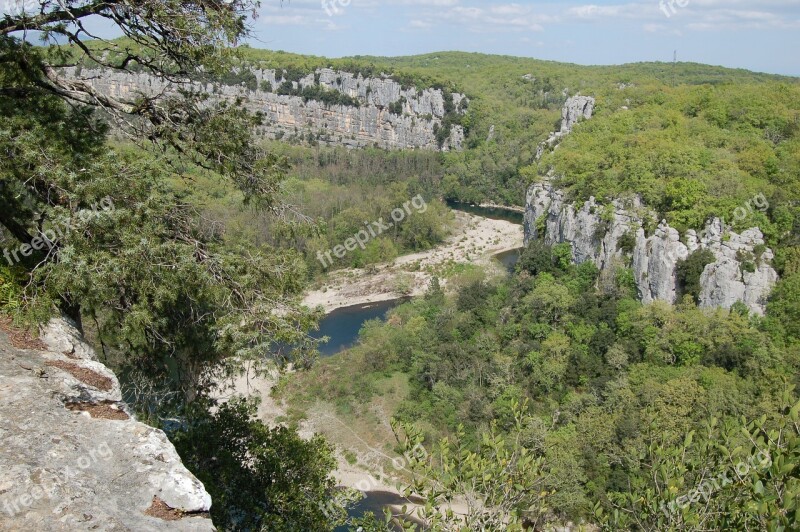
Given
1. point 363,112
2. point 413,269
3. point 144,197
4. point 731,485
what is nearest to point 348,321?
point 413,269

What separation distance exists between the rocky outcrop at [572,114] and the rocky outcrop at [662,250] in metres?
14.1

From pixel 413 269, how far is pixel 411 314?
16501 millimetres

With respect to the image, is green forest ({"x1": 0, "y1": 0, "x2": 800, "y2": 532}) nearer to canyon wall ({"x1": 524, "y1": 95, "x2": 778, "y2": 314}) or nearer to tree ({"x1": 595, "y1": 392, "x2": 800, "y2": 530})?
tree ({"x1": 595, "y1": 392, "x2": 800, "y2": 530})

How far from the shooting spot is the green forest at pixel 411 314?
5.08 metres

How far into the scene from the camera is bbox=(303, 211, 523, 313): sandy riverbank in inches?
1868

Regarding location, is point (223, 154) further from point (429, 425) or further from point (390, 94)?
point (390, 94)

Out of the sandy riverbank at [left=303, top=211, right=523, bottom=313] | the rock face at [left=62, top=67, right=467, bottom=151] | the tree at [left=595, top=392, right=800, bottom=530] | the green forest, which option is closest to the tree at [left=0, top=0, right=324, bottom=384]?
the green forest

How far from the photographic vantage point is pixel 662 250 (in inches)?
1065

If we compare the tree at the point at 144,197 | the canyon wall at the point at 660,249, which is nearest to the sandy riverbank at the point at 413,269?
the canyon wall at the point at 660,249

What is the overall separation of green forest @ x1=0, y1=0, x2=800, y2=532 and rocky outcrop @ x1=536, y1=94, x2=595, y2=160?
2069mm

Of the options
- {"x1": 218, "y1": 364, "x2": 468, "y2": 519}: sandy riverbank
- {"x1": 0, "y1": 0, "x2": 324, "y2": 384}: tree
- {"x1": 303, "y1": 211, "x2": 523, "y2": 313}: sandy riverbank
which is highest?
{"x1": 0, "y1": 0, "x2": 324, "y2": 384}: tree

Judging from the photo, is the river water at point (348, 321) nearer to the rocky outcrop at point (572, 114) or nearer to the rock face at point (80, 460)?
the rocky outcrop at point (572, 114)

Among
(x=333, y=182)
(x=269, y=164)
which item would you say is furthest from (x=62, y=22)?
(x=333, y=182)

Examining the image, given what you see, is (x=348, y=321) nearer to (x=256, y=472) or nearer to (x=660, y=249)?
(x=660, y=249)
